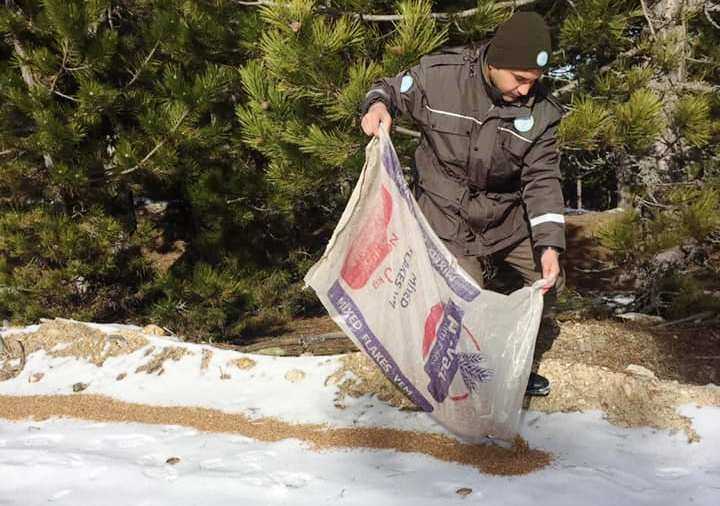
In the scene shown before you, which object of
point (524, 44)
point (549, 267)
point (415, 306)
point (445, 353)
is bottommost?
point (445, 353)

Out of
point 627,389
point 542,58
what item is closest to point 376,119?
point 542,58

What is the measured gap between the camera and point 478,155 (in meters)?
2.36

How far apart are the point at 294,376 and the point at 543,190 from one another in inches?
59.0

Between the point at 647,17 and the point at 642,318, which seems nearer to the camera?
the point at 647,17

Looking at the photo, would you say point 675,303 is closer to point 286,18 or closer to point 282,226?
point 286,18

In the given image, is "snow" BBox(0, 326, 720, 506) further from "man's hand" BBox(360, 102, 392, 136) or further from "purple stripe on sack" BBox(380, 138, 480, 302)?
"man's hand" BBox(360, 102, 392, 136)

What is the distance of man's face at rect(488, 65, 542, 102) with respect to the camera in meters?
2.17

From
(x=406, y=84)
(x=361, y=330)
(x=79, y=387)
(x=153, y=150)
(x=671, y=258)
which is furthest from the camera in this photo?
(x=153, y=150)

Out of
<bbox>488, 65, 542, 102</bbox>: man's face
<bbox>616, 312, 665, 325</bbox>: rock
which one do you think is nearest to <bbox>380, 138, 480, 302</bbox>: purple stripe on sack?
<bbox>488, 65, 542, 102</bbox>: man's face

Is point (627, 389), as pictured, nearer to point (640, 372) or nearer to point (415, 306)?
point (640, 372)

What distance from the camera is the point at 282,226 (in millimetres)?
6805

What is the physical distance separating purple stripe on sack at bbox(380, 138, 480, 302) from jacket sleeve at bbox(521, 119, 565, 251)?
30cm

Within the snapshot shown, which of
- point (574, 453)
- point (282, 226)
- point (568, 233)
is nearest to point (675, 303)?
point (574, 453)

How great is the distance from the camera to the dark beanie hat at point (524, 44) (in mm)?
2102
